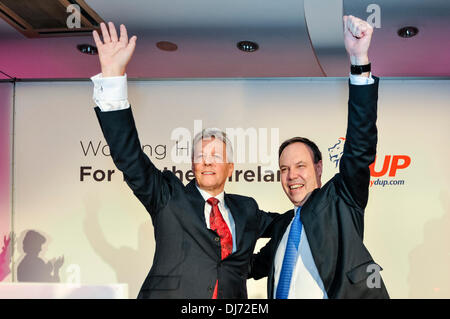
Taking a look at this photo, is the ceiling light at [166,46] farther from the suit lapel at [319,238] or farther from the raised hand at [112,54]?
the suit lapel at [319,238]

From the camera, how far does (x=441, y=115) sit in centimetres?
405

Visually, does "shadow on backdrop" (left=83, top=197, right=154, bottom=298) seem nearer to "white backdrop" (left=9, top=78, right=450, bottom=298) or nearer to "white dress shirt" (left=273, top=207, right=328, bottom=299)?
"white backdrop" (left=9, top=78, right=450, bottom=298)

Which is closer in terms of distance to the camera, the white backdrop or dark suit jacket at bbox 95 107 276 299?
dark suit jacket at bbox 95 107 276 299

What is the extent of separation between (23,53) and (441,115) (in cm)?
382

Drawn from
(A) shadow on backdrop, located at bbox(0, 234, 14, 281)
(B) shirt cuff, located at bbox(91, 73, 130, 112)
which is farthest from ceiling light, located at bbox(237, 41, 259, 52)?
(A) shadow on backdrop, located at bbox(0, 234, 14, 281)

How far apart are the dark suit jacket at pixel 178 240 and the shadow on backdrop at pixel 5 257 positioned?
2718 millimetres

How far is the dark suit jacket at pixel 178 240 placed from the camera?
1.87 meters

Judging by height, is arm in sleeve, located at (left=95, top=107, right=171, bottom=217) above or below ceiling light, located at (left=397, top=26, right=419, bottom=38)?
below

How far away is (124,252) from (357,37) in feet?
10.2

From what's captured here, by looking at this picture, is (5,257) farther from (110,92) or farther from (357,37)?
(357,37)

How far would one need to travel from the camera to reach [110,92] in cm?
171

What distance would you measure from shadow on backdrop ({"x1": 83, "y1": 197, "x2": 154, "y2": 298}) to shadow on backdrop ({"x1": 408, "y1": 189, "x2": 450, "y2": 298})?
239cm

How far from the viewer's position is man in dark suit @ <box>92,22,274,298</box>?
1727mm
